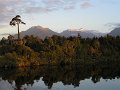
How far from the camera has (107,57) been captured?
116562 millimetres

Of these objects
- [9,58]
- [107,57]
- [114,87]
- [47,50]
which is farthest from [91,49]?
[114,87]

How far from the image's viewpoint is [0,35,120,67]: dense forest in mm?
107500

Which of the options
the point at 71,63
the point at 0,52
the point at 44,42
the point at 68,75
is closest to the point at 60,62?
the point at 71,63

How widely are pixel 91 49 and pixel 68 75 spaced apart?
1530 inches

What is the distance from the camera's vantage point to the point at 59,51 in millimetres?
111750

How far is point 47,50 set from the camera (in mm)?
112188

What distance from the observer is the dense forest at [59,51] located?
10750 cm

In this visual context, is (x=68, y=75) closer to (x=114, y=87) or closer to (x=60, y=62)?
(x=114, y=87)

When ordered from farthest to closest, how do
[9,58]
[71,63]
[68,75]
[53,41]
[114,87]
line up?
[53,41] < [71,63] < [9,58] < [68,75] < [114,87]

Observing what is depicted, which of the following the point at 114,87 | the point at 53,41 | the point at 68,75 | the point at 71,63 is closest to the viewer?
the point at 114,87

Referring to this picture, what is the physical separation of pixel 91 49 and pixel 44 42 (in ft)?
46.3

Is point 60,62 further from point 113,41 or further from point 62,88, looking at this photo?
point 62,88

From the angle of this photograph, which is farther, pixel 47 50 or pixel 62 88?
pixel 47 50

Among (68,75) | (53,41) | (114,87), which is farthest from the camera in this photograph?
(53,41)
